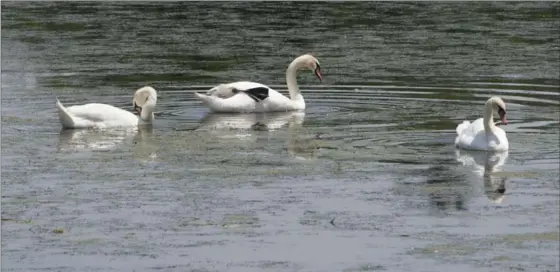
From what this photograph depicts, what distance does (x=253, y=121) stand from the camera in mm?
17891

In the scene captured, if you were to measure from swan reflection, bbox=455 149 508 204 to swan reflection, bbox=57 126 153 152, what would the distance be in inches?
130

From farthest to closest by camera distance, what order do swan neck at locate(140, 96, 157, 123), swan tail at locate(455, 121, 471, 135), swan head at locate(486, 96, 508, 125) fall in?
swan neck at locate(140, 96, 157, 123), swan tail at locate(455, 121, 471, 135), swan head at locate(486, 96, 508, 125)

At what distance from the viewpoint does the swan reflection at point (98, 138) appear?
1576 cm

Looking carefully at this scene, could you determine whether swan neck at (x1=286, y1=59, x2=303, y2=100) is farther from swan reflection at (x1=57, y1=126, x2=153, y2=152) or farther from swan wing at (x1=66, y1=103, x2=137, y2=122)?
swan wing at (x1=66, y1=103, x2=137, y2=122)

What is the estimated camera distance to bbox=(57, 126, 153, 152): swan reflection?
15758 millimetres

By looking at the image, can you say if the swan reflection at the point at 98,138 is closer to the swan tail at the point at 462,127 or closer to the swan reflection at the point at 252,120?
the swan reflection at the point at 252,120

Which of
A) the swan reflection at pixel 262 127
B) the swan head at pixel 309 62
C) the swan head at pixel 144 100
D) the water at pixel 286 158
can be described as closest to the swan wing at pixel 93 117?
the water at pixel 286 158

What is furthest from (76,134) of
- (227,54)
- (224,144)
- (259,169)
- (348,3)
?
(348,3)

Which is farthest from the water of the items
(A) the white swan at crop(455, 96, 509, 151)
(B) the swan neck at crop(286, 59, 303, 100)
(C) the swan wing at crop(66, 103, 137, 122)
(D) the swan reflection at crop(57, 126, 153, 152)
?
(B) the swan neck at crop(286, 59, 303, 100)

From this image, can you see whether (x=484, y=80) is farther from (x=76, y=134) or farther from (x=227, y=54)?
(x=76, y=134)

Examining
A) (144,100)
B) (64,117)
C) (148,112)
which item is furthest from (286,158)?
(144,100)

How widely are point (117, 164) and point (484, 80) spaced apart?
301 inches

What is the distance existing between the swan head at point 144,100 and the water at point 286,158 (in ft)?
0.81

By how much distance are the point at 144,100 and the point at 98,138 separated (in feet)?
4.65
